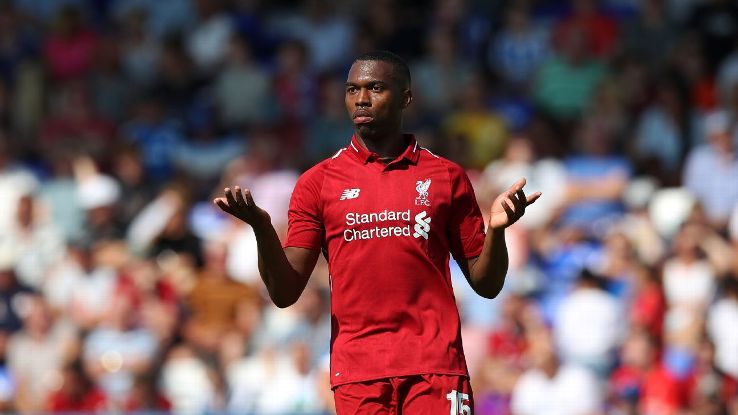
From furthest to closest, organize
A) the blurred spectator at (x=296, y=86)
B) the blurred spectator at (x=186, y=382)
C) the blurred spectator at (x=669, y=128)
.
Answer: the blurred spectator at (x=296, y=86)
the blurred spectator at (x=669, y=128)
the blurred spectator at (x=186, y=382)

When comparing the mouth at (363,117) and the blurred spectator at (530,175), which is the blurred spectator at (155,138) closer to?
the blurred spectator at (530,175)

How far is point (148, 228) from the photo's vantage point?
14641 millimetres

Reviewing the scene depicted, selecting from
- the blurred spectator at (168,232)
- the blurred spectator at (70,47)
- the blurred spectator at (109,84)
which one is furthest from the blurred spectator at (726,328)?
the blurred spectator at (70,47)

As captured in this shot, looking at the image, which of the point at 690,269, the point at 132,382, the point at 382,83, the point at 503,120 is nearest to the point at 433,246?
the point at 382,83

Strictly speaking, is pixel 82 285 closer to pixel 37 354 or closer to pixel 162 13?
pixel 37 354

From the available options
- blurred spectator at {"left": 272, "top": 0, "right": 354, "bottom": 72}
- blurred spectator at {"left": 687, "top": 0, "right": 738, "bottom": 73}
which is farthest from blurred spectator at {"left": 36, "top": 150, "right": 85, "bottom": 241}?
blurred spectator at {"left": 687, "top": 0, "right": 738, "bottom": 73}

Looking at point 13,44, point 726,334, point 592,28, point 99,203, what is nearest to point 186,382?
point 99,203

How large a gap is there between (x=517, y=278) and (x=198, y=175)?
4134mm

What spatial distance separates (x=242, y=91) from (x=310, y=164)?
1.78m

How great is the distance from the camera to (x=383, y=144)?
6.39m

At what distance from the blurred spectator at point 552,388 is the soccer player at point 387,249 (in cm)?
537

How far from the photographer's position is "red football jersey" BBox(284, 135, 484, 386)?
614 centimetres

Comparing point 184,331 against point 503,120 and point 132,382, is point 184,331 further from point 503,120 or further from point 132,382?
point 503,120

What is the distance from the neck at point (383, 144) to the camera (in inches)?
251
